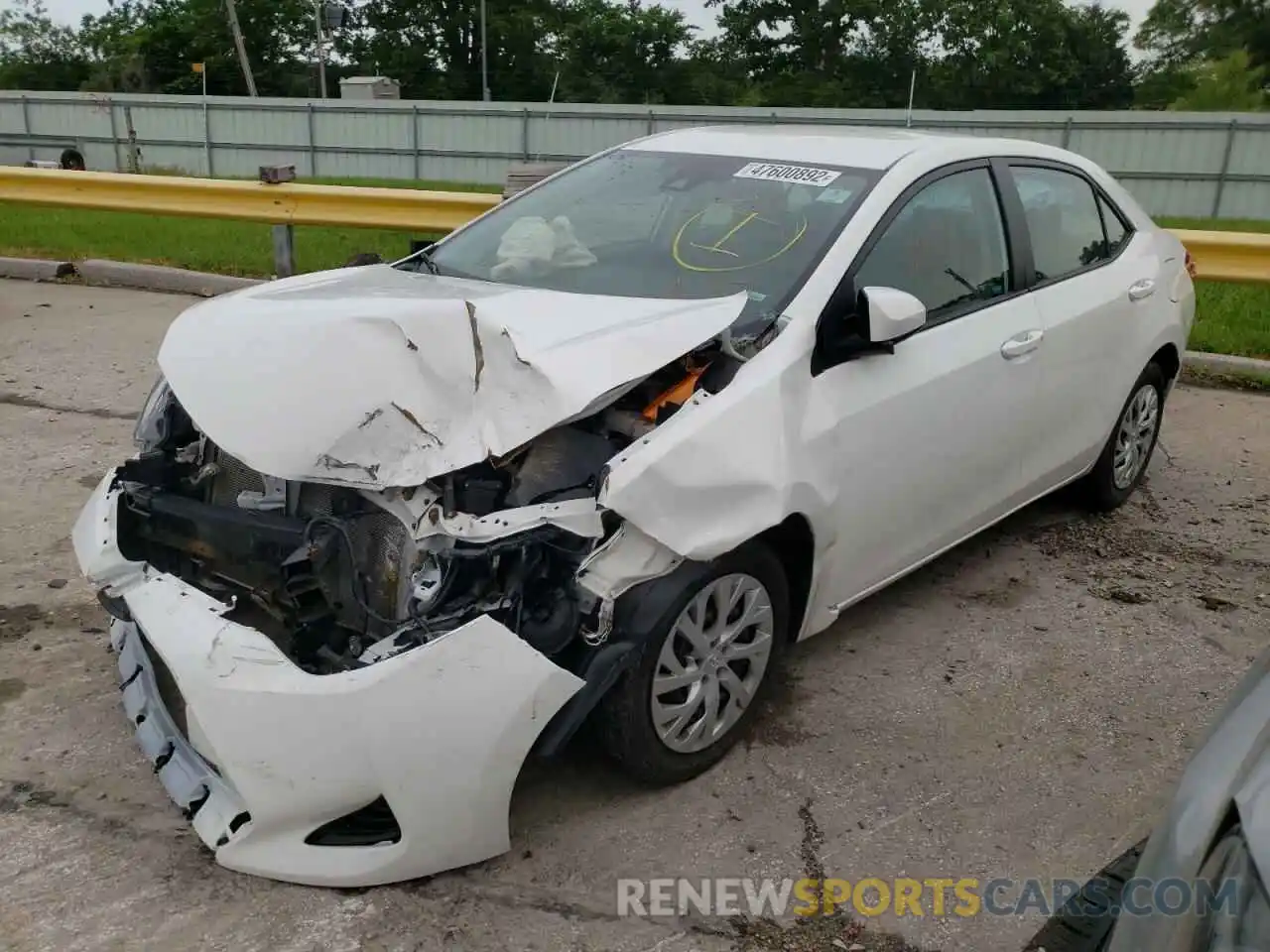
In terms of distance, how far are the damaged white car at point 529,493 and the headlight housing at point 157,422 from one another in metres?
0.01

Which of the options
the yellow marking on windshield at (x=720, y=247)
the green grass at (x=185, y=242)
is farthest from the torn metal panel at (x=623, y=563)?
the green grass at (x=185, y=242)

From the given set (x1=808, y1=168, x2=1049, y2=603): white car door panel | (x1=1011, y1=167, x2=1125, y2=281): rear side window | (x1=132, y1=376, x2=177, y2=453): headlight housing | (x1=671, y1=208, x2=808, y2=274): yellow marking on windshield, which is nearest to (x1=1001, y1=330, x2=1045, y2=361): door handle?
(x1=808, y1=168, x2=1049, y2=603): white car door panel

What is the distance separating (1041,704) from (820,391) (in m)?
1.33

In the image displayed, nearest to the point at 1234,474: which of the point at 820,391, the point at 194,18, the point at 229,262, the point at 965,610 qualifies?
the point at 965,610

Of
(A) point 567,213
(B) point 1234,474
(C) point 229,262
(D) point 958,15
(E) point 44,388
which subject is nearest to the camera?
(A) point 567,213

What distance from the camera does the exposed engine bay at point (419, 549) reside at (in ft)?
8.97

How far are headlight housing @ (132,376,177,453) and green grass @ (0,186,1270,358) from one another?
6.34 meters

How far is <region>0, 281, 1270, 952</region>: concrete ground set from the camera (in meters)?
2.70

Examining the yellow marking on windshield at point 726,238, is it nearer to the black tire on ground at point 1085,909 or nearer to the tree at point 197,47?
the black tire on ground at point 1085,909

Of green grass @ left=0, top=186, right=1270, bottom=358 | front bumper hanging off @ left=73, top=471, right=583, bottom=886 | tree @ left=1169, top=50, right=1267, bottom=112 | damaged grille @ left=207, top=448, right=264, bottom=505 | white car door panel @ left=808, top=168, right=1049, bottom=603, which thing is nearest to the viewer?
front bumper hanging off @ left=73, top=471, right=583, bottom=886

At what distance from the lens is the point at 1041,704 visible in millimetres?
3730

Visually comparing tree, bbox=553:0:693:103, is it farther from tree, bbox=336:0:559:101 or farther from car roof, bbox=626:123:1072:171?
car roof, bbox=626:123:1072:171

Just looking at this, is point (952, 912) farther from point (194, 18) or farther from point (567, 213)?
point (194, 18)

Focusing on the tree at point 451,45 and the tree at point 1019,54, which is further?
the tree at point 451,45
